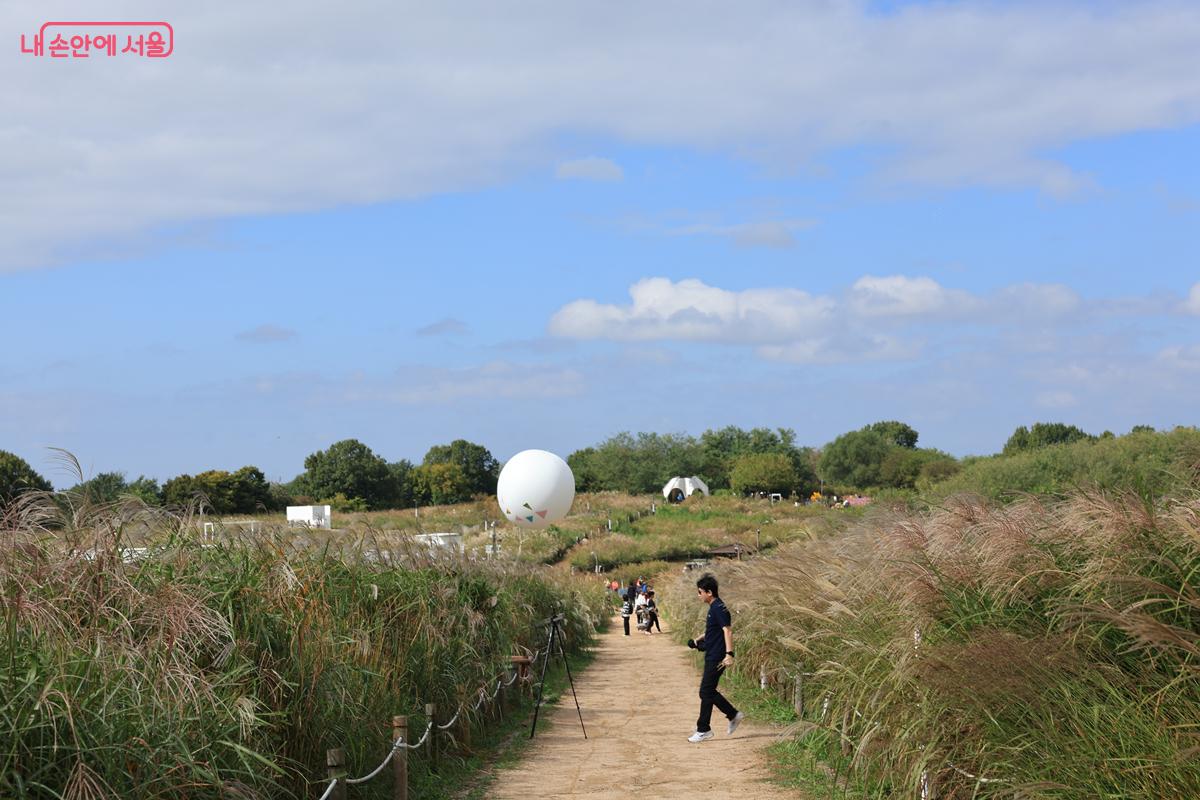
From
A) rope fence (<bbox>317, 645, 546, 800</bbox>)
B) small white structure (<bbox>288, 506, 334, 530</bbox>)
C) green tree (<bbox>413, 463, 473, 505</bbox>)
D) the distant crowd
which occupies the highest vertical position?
green tree (<bbox>413, 463, 473, 505</bbox>)

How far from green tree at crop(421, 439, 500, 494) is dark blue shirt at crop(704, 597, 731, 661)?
73092 millimetres

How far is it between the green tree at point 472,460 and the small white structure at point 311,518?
60219mm

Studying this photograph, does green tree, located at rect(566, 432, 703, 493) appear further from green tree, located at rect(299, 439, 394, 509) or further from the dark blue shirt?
the dark blue shirt

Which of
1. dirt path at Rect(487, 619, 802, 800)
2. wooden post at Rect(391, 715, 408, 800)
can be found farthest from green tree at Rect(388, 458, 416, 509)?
wooden post at Rect(391, 715, 408, 800)

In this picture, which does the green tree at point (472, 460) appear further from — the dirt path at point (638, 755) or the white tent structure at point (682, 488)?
the dirt path at point (638, 755)

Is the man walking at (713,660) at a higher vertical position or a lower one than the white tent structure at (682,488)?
lower

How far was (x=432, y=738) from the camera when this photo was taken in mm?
10688

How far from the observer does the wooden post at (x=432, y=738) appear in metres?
10.3

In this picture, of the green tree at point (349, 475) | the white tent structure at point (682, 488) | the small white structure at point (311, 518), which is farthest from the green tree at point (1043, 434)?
the small white structure at point (311, 518)

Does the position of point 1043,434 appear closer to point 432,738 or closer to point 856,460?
point 856,460

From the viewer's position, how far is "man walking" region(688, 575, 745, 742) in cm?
1219

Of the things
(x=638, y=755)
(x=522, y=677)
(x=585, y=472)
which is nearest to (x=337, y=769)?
(x=638, y=755)

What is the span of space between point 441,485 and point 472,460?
1170 cm

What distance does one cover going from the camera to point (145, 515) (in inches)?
314
